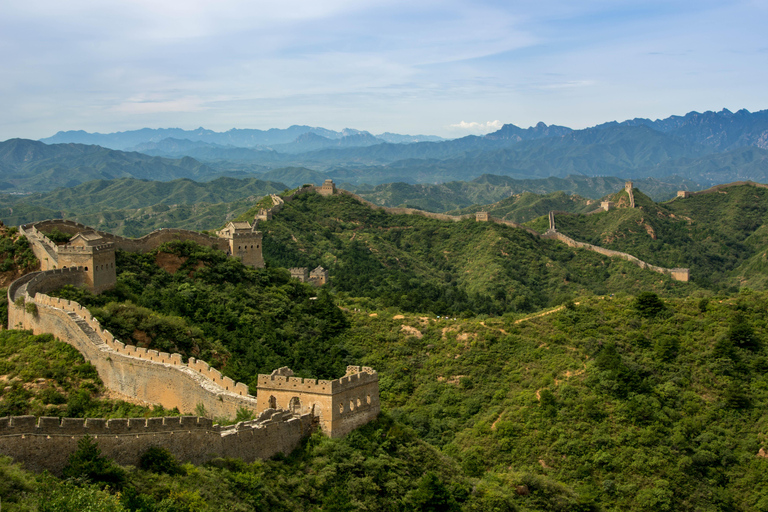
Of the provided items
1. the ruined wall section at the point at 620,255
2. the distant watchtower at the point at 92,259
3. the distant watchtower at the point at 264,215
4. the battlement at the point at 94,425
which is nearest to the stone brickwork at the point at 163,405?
the battlement at the point at 94,425

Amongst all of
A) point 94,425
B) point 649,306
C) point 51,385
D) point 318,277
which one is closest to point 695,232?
point 318,277

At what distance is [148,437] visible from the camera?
21188 millimetres

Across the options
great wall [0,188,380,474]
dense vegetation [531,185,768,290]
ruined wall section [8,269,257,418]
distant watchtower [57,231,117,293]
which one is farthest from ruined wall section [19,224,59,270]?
dense vegetation [531,185,768,290]

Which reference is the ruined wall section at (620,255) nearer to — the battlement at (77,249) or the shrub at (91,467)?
the battlement at (77,249)

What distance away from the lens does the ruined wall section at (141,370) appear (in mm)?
26891

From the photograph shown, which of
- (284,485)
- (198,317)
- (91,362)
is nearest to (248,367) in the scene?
(198,317)

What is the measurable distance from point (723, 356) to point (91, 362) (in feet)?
123

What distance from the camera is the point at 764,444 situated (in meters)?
40.3

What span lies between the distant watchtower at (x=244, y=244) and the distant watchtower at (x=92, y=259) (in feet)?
47.8

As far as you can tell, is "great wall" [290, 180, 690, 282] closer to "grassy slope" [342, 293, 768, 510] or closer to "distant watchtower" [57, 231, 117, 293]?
"grassy slope" [342, 293, 768, 510]

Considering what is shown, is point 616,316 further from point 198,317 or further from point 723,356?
point 198,317

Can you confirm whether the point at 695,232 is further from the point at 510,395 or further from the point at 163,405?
the point at 163,405

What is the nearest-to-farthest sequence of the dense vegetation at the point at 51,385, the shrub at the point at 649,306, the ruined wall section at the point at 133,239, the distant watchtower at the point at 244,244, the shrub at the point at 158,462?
the shrub at the point at 158,462 < the dense vegetation at the point at 51,385 < the ruined wall section at the point at 133,239 < the shrub at the point at 649,306 < the distant watchtower at the point at 244,244

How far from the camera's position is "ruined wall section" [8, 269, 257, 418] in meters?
26.9
